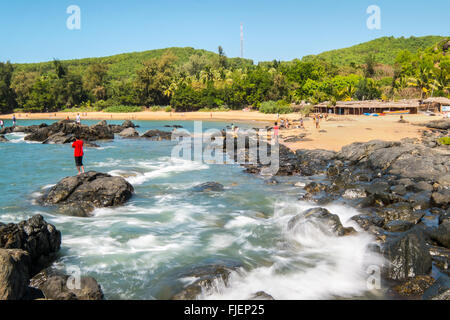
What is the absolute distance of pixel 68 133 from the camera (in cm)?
3481

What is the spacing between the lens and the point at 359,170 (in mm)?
19141

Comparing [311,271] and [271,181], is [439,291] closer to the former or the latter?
[311,271]

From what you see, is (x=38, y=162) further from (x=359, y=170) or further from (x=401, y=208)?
(x=401, y=208)

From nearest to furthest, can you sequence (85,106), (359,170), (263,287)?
(263,287) → (359,170) → (85,106)

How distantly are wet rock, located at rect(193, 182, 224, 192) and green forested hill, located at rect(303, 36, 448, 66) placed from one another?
9630 centimetres

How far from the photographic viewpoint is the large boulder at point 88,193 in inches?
536

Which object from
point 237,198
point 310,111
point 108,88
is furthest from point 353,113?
point 108,88

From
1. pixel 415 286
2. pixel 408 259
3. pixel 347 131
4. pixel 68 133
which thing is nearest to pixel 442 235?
pixel 408 259

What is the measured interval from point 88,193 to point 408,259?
11346mm

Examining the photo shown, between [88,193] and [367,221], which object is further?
[88,193]

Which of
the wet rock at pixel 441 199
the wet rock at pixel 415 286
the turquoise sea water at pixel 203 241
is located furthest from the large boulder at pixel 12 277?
the wet rock at pixel 441 199

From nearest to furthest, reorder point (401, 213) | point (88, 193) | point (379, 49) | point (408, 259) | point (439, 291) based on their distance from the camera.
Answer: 1. point (439, 291)
2. point (408, 259)
3. point (401, 213)
4. point (88, 193)
5. point (379, 49)

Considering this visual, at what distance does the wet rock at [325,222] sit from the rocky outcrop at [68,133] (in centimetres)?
2827
